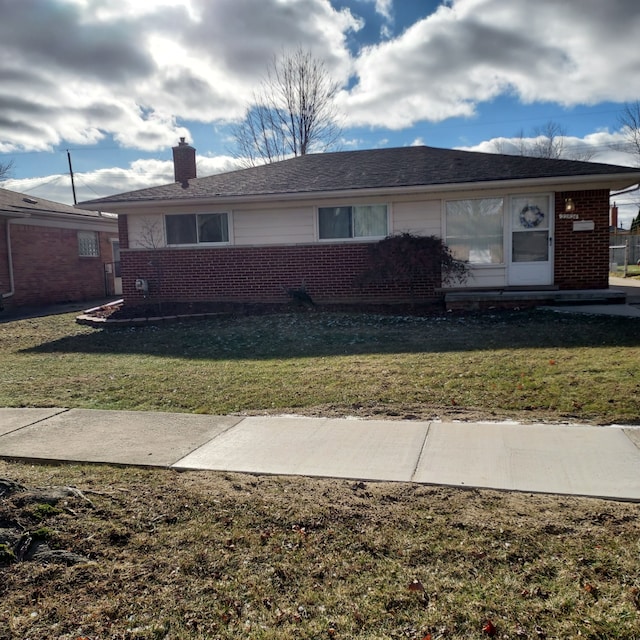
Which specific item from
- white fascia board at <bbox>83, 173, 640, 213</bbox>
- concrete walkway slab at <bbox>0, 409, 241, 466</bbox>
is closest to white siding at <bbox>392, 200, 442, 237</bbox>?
white fascia board at <bbox>83, 173, 640, 213</bbox>

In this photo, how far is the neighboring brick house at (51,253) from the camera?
733 inches

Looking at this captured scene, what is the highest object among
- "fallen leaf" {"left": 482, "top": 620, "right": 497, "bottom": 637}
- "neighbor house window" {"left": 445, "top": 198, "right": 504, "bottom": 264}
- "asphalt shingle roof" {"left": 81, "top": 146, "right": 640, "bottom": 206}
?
"asphalt shingle roof" {"left": 81, "top": 146, "right": 640, "bottom": 206}

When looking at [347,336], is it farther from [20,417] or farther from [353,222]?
[20,417]

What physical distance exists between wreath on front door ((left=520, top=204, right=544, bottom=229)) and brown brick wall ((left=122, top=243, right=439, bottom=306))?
256 cm

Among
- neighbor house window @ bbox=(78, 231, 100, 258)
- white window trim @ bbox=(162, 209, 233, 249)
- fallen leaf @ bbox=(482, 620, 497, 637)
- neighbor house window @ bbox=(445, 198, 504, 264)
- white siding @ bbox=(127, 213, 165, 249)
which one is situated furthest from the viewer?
neighbor house window @ bbox=(78, 231, 100, 258)

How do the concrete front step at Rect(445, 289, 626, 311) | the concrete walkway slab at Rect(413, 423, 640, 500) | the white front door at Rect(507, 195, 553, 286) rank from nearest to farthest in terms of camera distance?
the concrete walkway slab at Rect(413, 423, 640, 500) < the concrete front step at Rect(445, 289, 626, 311) < the white front door at Rect(507, 195, 553, 286)

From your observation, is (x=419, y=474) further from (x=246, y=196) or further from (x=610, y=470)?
(x=246, y=196)

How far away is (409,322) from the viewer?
11.8m

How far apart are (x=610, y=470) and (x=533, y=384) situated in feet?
8.05

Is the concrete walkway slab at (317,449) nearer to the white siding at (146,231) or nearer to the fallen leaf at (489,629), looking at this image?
the fallen leaf at (489,629)

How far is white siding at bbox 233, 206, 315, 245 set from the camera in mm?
14508

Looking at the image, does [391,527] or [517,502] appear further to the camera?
[517,502]

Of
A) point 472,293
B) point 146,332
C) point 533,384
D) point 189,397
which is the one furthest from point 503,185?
point 189,397

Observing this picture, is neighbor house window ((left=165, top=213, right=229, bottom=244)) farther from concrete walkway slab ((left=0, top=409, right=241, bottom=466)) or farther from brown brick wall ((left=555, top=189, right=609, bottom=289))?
concrete walkway slab ((left=0, top=409, right=241, bottom=466))
